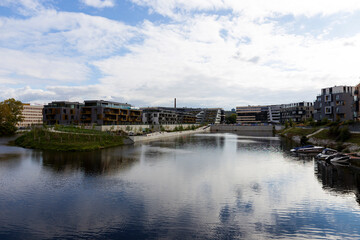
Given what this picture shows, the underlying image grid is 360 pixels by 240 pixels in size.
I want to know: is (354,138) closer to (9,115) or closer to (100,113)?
(100,113)

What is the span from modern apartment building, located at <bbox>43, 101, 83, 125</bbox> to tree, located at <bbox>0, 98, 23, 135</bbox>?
44.0 ft

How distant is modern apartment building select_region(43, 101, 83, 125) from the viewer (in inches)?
4614

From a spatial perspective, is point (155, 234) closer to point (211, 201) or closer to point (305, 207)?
point (211, 201)

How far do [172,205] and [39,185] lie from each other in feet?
59.1

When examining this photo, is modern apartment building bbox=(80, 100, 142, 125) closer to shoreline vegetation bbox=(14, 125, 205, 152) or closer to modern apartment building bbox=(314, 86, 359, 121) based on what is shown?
shoreline vegetation bbox=(14, 125, 205, 152)

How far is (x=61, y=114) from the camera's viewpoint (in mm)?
116688

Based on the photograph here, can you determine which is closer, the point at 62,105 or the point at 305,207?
the point at 305,207

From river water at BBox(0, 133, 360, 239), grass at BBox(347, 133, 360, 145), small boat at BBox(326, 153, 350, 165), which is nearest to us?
river water at BBox(0, 133, 360, 239)

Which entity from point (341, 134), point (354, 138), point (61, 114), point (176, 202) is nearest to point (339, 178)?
point (176, 202)

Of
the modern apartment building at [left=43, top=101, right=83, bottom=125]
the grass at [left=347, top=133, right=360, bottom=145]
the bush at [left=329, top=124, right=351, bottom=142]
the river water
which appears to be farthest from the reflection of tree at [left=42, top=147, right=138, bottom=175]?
the modern apartment building at [left=43, top=101, right=83, bottom=125]

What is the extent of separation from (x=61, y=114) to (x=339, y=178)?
11536cm

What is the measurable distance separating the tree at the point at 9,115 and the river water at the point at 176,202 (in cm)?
8402

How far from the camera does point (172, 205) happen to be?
77.9ft

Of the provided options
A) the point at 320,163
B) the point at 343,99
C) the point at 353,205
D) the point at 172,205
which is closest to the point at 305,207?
the point at 353,205
